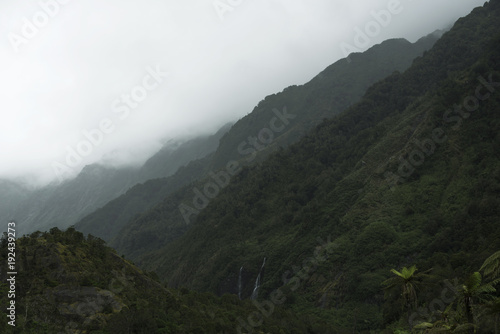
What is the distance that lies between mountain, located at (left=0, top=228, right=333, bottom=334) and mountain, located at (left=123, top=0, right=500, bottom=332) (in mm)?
38064

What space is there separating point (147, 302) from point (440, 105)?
105789 millimetres

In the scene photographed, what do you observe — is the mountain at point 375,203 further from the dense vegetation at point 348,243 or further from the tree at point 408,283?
the tree at point 408,283

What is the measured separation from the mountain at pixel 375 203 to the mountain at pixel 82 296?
38064 millimetres

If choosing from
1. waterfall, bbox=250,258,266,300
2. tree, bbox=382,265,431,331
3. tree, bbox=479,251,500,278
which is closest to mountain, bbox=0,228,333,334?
tree, bbox=382,265,431,331

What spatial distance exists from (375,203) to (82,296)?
90.8 metres

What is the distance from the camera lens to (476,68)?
117 meters

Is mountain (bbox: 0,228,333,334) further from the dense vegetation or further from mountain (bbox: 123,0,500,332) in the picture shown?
mountain (bbox: 123,0,500,332)

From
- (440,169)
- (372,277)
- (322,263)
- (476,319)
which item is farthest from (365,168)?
(476,319)

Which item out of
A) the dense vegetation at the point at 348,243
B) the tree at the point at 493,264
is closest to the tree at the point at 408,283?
the dense vegetation at the point at 348,243

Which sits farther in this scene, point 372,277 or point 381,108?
point 381,108

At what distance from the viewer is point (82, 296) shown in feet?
132

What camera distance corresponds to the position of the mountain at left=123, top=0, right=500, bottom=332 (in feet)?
280

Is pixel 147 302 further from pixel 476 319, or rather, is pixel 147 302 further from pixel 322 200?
pixel 322 200

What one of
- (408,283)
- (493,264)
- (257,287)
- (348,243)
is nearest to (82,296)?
(408,283)
